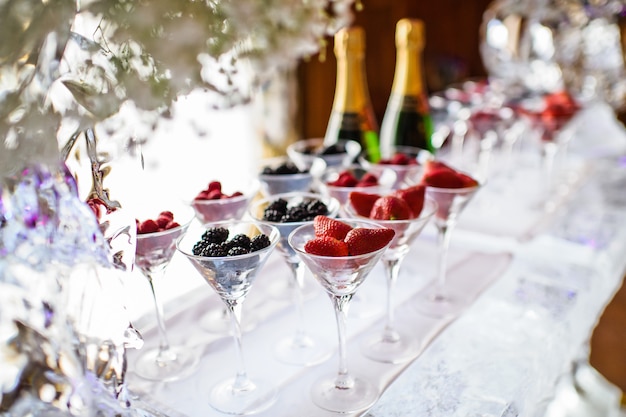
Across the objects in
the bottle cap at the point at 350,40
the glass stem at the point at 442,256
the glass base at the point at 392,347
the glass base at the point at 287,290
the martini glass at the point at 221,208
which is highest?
the bottle cap at the point at 350,40

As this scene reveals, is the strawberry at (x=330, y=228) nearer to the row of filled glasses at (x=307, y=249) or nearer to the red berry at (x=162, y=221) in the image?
the row of filled glasses at (x=307, y=249)

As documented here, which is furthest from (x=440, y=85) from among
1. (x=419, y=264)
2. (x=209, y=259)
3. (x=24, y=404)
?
(x=24, y=404)

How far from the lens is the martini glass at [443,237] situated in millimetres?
863

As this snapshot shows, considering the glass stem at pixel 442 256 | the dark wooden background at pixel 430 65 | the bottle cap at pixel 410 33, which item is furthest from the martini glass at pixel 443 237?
the dark wooden background at pixel 430 65

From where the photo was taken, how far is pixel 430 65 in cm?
365

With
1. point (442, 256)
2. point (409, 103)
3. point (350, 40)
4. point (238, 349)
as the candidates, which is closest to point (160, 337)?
point (238, 349)

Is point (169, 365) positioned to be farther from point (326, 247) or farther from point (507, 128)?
point (507, 128)

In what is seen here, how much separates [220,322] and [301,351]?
6.1 inches

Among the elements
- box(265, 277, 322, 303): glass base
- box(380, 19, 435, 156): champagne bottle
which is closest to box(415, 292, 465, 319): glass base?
box(265, 277, 322, 303): glass base

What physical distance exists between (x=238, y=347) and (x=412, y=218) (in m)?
0.30

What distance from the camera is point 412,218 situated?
76 centimetres

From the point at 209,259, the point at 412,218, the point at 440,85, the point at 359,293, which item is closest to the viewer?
the point at 209,259

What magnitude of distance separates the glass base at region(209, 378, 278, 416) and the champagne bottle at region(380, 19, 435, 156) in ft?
2.53

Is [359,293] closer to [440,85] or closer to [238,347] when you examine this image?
[238,347]
